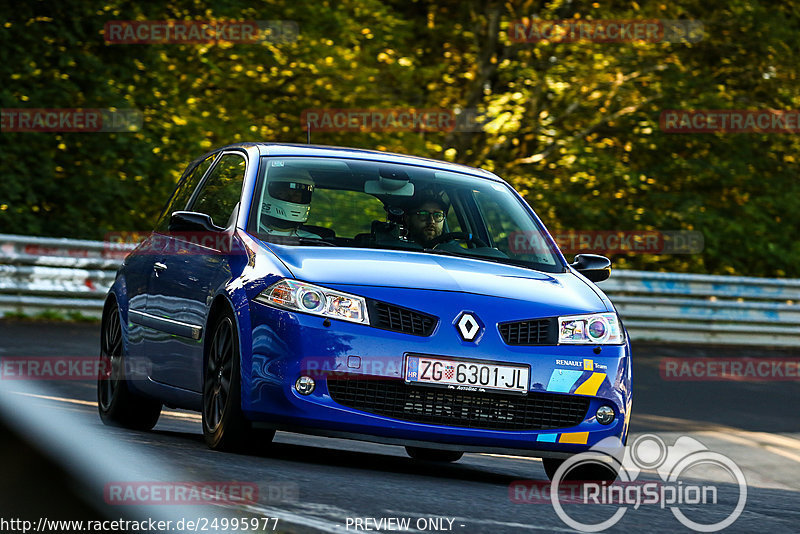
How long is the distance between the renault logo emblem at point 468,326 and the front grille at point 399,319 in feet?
0.40

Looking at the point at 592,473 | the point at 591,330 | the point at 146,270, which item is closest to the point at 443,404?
the point at 591,330

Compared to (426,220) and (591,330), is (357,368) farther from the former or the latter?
(426,220)

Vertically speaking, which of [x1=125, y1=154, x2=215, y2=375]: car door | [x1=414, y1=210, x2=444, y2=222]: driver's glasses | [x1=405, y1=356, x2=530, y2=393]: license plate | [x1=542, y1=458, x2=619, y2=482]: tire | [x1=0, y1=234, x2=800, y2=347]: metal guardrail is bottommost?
[x1=0, y1=234, x2=800, y2=347]: metal guardrail

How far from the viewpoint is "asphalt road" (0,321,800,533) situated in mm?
5418

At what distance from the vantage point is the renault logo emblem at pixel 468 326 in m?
6.94

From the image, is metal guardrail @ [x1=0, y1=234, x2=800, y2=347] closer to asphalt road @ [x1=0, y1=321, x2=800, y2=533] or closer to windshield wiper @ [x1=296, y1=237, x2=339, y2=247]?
asphalt road @ [x1=0, y1=321, x2=800, y2=533]

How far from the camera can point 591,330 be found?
7336 millimetres

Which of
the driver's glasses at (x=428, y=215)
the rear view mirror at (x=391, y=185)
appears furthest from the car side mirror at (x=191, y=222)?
the driver's glasses at (x=428, y=215)

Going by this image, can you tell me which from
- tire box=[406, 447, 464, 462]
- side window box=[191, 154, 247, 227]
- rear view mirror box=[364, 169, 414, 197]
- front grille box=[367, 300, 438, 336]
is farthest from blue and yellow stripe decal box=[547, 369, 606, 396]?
tire box=[406, 447, 464, 462]

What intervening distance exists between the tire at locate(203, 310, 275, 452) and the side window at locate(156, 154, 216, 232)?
1.76m

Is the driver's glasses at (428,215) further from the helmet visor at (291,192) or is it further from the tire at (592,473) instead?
the tire at (592,473)

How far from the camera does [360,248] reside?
301 inches

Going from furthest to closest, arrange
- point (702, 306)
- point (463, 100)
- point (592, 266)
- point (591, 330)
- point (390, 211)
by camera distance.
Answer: point (463, 100), point (702, 306), point (592, 266), point (390, 211), point (591, 330)

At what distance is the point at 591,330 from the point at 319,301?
1.38m
